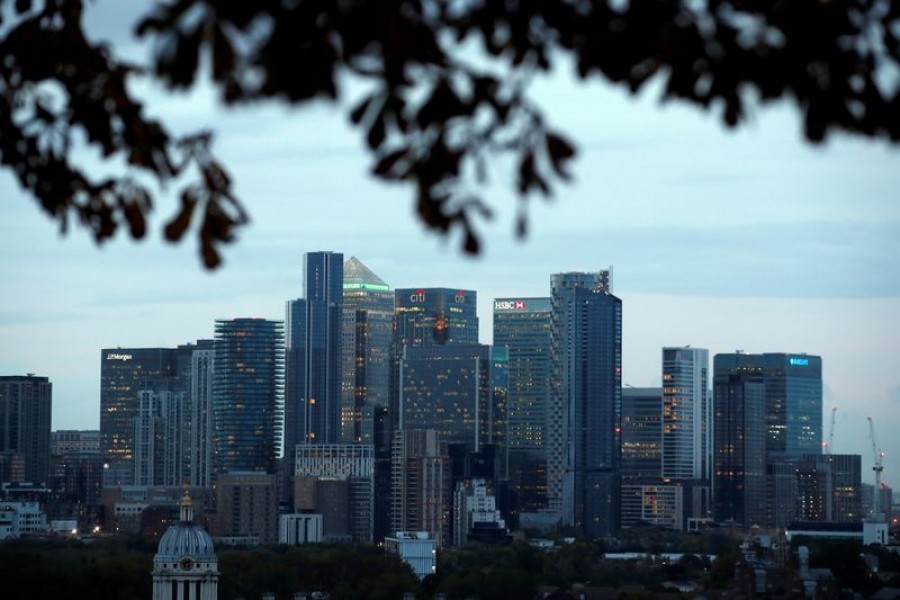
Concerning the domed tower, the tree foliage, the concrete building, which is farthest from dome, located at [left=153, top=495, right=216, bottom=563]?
the tree foliage

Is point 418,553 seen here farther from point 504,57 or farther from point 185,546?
point 504,57

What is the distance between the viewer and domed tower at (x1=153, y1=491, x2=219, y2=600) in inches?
3971

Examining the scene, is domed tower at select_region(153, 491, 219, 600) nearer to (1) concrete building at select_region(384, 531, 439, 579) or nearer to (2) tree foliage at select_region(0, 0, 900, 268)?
(1) concrete building at select_region(384, 531, 439, 579)

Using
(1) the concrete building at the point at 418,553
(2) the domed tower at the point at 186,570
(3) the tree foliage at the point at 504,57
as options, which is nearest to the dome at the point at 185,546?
Answer: (2) the domed tower at the point at 186,570

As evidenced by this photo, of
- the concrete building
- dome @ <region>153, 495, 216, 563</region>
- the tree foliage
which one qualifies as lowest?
the concrete building

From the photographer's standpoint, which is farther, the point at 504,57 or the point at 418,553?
the point at 418,553

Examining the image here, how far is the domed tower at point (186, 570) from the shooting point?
101 metres

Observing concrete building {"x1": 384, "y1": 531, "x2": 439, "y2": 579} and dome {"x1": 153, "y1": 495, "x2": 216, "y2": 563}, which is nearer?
dome {"x1": 153, "y1": 495, "x2": 216, "y2": 563}

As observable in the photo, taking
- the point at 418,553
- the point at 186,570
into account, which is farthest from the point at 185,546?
the point at 418,553

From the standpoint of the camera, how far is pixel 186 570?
333ft

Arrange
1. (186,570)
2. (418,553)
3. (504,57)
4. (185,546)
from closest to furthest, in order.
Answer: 1. (504,57)
2. (186,570)
3. (185,546)
4. (418,553)

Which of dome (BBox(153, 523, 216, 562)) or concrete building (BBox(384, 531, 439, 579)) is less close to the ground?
dome (BBox(153, 523, 216, 562))

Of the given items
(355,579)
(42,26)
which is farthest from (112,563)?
(42,26)

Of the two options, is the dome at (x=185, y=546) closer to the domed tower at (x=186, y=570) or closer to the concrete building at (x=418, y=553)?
the domed tower at (x=186, y=570)
